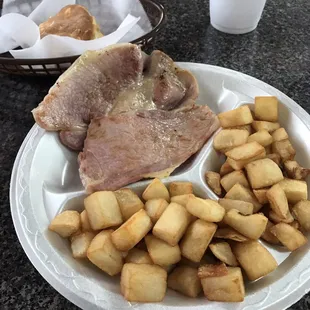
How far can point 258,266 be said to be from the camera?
2.82ft

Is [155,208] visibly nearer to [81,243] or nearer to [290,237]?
[81,243]

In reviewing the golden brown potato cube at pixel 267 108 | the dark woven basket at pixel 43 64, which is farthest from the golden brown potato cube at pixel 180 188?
the dark woven basket at pixel 43 64

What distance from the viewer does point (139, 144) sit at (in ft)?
3.75

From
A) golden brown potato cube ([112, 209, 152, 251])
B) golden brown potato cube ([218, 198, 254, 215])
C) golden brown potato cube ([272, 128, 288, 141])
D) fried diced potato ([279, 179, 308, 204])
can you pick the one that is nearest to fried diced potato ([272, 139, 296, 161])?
golden brown potato cube ([272, 128, 288, 141])

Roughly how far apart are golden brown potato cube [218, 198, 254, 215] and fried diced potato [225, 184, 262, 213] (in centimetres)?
3

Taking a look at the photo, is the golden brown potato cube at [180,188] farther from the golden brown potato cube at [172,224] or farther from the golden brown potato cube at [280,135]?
the golden brown potato cube at [280,135]

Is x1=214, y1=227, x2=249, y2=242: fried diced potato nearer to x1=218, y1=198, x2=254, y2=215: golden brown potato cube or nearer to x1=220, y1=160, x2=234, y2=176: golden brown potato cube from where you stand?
x1=218, y1=198, x2=254, y2=215: golden brown potato cube

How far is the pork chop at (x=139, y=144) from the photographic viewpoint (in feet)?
3.59

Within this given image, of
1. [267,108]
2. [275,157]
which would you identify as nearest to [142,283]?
[275,157]

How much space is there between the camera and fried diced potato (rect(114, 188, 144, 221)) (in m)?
0.98

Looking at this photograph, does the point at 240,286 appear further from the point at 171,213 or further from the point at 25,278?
the point at 25,278

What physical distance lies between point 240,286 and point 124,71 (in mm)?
749

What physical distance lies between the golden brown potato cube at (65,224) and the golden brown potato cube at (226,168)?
1.32 ft

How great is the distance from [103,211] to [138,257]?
0.43ft
